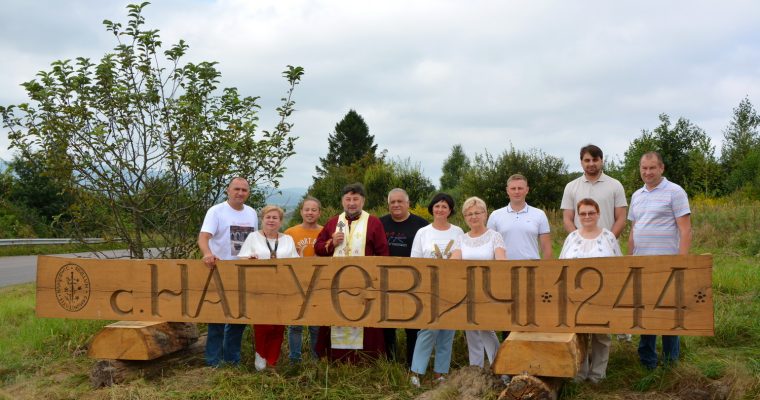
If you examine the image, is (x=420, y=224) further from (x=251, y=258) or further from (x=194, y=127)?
(x=194, y=127)

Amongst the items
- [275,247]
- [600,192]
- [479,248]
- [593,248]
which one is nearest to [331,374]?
[275,247]

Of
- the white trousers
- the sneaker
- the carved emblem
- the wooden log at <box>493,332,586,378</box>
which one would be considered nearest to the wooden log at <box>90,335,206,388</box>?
the carved emblem

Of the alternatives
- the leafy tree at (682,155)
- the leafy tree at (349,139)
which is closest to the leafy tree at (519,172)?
the leafy tree at (682,155)

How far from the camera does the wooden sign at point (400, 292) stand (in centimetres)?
418

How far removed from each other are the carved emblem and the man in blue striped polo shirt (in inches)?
164

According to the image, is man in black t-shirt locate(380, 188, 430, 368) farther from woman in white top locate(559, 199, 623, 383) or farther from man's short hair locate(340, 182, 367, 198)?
woman in white top locate(559, 199, 623, 383)

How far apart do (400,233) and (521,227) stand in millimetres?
1007

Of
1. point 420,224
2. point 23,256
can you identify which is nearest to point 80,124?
point 420,224

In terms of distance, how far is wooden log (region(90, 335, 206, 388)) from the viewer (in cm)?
504

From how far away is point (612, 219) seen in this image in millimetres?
5352

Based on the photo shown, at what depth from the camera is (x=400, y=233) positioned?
5.54 meters

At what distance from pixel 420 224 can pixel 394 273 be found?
0.98 metres

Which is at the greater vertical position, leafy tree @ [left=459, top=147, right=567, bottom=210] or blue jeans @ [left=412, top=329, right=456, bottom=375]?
leafy tree @ [left=459, top=147, right=567, bottom=210]

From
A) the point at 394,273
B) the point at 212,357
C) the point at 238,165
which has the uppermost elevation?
the point at 238,165
